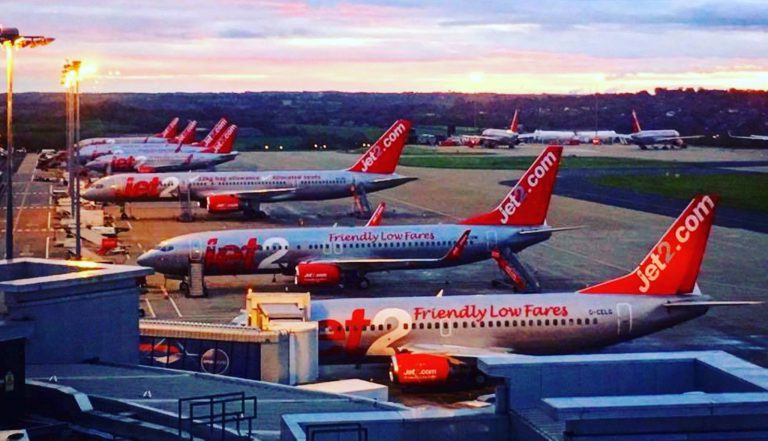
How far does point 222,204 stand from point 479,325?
5473 centimetres

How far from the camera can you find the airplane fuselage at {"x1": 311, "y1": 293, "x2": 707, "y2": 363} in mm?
40531

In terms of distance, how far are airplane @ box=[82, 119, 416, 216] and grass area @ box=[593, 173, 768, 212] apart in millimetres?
29053

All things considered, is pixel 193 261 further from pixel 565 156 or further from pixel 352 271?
pixel 565 156

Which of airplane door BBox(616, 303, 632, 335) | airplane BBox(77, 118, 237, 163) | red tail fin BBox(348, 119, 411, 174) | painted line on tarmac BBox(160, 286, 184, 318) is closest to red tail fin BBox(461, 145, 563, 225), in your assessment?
painted line on tarmac BBox(160, 286, 184, 318)

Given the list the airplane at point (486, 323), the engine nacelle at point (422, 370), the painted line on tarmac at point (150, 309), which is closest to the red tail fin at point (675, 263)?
the airplane at point (486, 323)

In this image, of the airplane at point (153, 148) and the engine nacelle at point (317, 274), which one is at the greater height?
the airplane at point (153, 148)

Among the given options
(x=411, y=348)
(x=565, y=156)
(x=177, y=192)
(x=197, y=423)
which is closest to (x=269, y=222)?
(x=177, y=192)

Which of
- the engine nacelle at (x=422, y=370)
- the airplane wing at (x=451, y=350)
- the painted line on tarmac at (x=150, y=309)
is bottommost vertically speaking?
the painted line on tarmac at (x=150, y=309)

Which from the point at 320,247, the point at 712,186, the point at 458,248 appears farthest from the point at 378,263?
the point at 712,186

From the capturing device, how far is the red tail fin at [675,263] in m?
41.9

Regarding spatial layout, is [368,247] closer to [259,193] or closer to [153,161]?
[259,193]

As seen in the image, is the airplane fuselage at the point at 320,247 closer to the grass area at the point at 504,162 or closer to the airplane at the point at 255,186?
the airplane at the point at 255,186

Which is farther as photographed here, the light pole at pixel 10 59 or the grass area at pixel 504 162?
the grass area at pixel 504 162

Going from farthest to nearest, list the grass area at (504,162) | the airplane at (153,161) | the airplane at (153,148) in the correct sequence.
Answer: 1. the grass area at (504,162)
2. the airplane at (153,148)
3. the airplane at (153,161)
